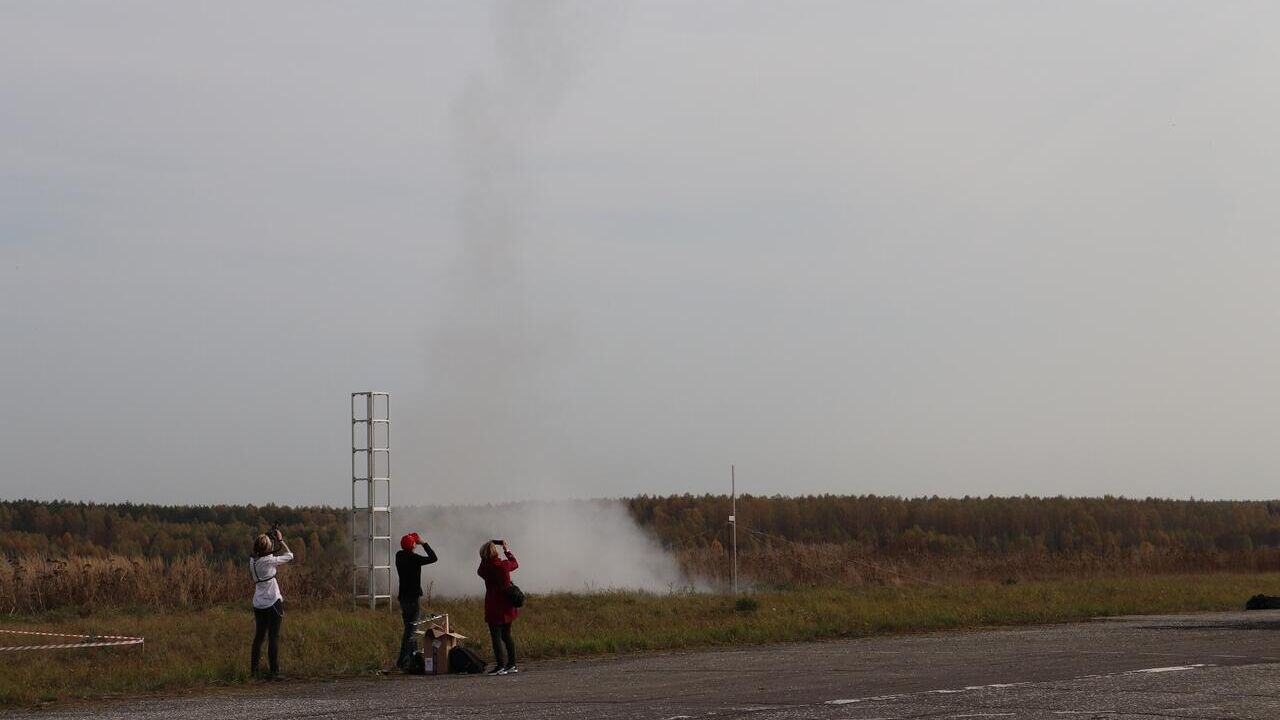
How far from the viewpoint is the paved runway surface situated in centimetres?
1585

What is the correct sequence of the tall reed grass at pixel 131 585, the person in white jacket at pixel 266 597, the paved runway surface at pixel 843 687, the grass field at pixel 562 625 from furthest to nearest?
the tall reed grass at pixel 131 585
the grass field at pixel 562 625
the person in white jacket at pixel 266 597
the paved runway surface at pixel 843 687

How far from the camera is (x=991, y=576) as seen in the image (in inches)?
1864

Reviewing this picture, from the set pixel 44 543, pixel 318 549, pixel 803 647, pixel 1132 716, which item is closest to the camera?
pixel 1132 716

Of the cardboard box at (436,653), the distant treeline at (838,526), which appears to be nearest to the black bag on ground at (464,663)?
the cardboard box at (436,653)

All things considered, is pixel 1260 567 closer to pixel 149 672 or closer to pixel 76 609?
pixel 76 609

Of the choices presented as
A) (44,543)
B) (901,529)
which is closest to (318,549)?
(44,543)

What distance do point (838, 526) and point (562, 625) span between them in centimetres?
5275

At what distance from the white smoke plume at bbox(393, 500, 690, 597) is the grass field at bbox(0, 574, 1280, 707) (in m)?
7.41

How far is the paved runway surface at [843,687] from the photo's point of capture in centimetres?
1585

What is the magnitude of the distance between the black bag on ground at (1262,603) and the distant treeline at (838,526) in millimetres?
19032

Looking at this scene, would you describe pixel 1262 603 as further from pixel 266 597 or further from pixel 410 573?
pixel 266 597

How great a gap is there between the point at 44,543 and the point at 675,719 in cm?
5991

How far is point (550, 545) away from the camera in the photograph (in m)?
46.5

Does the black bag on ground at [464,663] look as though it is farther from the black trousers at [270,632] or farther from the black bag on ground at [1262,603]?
the black bag on ground at [1262,603]
